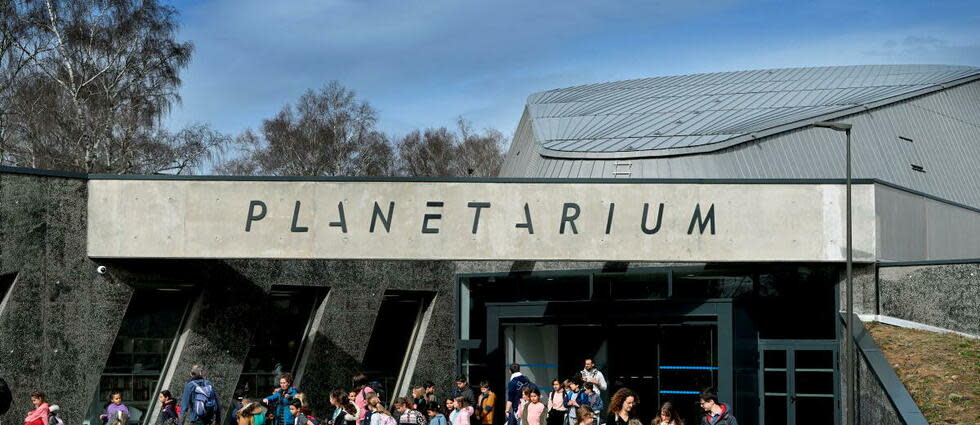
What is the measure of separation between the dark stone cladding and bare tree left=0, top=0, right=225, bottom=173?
29.3 meters

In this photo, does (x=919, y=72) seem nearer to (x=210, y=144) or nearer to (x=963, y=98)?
(x=963, y=98)

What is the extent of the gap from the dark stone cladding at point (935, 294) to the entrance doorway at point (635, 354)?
3425 mm

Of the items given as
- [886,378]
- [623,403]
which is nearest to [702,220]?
[886,378]

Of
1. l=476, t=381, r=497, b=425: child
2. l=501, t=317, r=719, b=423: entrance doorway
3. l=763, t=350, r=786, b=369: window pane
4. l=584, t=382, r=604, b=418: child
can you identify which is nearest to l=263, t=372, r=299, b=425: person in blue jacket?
l=476, t=381, r=497, b=425: child

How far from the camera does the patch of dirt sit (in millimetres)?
19219

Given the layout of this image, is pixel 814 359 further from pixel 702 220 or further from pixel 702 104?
pixel 702 104

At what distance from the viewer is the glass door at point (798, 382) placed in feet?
Result: 80.3

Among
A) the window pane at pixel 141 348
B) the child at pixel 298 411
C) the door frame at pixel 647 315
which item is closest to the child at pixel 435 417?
the child at pixel 298 411

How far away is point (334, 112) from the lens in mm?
65688

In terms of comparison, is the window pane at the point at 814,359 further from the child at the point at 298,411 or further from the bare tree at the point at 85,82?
the bare tree at the point at 85,82

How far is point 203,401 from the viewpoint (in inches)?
787

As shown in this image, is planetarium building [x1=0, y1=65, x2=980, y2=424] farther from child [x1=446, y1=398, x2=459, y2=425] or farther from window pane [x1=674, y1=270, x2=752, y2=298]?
child [x1=446, y1=398, x2=459, y2=425]

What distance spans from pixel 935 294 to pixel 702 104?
52.7ft

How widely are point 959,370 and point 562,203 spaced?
740 centimetres
